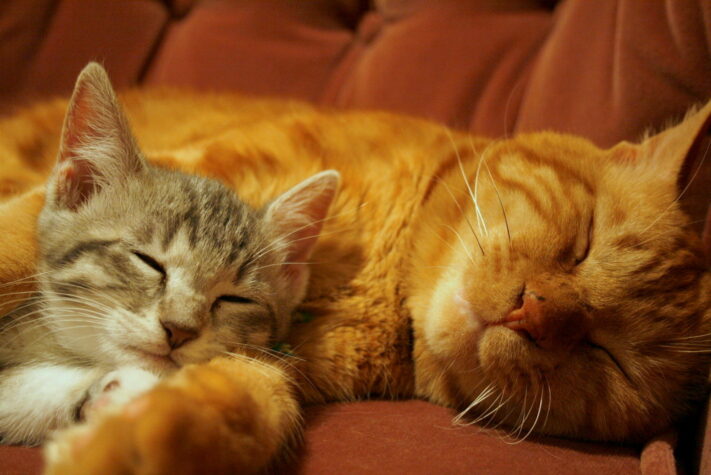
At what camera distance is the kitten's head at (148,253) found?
2.70 ft

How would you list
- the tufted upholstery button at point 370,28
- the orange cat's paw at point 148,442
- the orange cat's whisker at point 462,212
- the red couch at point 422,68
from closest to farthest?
the orange cat's paw at point 148,442, the red couch at point 422,68, the orange cat's whisker at point 462,212, the tufted upholstery button at point 370,28

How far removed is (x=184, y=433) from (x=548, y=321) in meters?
0.53

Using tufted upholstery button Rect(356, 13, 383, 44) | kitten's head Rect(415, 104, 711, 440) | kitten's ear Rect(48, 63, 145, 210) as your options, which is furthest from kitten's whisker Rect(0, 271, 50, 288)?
tufted upholstery button Rect(356, 13, 383, 44)

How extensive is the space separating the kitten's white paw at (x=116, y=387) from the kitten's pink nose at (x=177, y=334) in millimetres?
53

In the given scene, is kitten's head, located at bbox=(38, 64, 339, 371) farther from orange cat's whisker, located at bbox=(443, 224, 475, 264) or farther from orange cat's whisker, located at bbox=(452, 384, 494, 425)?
orange cat's whisker, located at bbox=(452, 384, 494, 425)

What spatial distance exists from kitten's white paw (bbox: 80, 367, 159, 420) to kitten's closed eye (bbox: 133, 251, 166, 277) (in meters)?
0.16

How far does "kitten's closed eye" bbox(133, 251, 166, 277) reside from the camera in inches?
34.4

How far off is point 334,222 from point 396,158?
8.2 inches

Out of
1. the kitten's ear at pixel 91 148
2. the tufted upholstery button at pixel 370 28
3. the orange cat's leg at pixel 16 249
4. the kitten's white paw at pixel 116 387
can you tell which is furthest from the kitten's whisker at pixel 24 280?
the tufted upholstery button at pixel 370 28

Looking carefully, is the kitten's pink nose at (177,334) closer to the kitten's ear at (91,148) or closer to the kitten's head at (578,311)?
the kitten's ear at (91,148)

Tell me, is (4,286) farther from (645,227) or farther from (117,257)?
(645,227)

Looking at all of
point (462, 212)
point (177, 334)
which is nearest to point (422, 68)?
point (462, 212)

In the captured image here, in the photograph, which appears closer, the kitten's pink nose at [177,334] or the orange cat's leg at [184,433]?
the orange cat's leg at [184,433]

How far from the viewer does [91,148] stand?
940 millimetres
